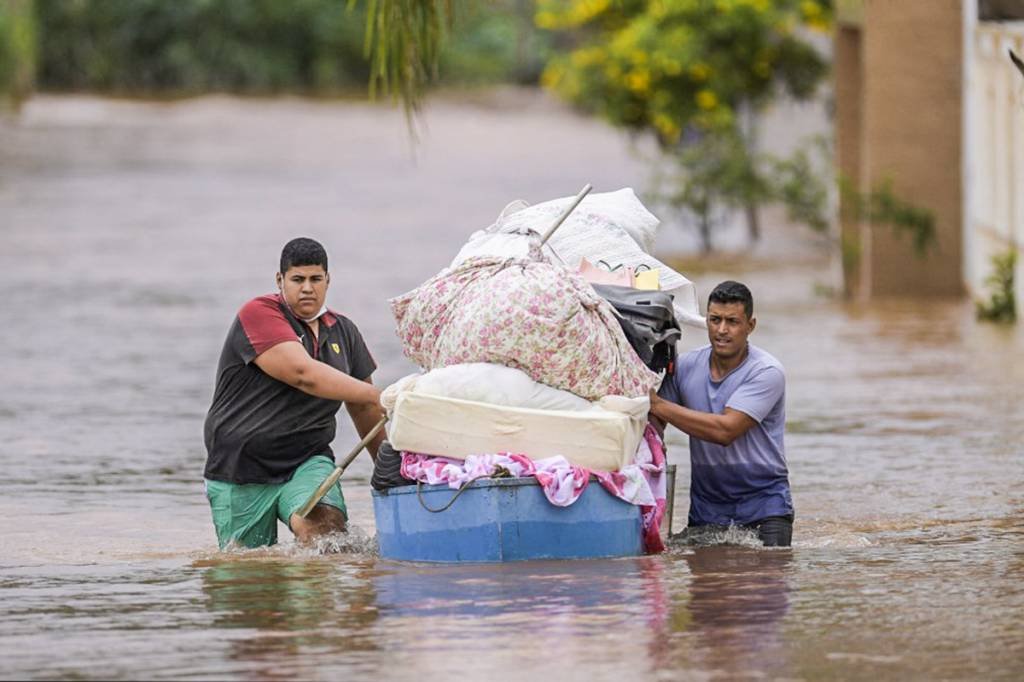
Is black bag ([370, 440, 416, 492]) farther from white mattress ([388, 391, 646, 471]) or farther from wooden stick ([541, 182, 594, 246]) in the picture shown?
wooden stick ([541, 182, 594, 246])

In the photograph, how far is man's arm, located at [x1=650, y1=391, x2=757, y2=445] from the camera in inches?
330

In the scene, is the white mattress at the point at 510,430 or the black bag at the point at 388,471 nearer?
the white mattress at the point at 510,430

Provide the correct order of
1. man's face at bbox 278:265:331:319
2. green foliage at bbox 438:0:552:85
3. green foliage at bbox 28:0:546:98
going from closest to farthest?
man's face at bbox 278:265:331:319, green foliage at bbox 28:0:546:98, green foliage at bbox 438:0:552:85

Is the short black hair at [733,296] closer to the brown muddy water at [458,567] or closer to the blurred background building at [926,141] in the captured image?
the brown muddy water at [458,567]

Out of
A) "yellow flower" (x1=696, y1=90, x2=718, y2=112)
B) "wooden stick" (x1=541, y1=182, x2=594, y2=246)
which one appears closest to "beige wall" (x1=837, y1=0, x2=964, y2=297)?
"yellow flower" (x1=696, y1=90, x2=718, y2=112)

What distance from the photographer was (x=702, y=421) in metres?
8.40

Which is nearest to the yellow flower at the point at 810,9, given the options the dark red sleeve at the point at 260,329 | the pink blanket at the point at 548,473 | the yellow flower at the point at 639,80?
the yellow flower at the point at 639,80

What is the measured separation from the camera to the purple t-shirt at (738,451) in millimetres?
8578

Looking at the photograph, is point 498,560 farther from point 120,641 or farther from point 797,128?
point 797,128

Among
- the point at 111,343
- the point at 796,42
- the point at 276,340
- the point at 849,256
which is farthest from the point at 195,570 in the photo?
the point at 796,42

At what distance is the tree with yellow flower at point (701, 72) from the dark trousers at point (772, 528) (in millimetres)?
16611

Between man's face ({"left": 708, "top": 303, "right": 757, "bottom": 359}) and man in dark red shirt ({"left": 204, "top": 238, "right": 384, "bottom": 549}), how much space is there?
141 cm

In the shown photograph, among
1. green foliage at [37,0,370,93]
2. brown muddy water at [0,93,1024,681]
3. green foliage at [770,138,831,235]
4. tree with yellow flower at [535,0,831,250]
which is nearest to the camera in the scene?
brown muddy water at [0,93,1024,681]

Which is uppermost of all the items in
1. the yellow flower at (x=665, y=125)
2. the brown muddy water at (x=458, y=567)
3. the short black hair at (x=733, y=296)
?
the yellow flower at (x=665, y=125)
